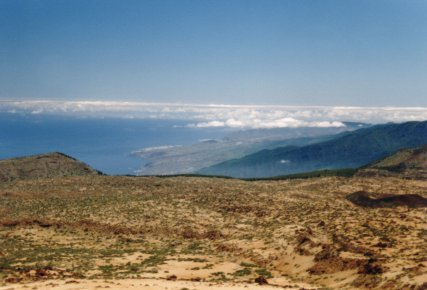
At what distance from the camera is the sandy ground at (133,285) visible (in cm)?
2544

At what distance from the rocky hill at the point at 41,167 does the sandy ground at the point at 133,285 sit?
280 ft

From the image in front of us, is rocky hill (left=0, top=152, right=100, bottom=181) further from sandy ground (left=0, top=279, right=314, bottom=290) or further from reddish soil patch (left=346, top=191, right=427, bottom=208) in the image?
sandy ground (left=0, top=279, right=314, bottom=290)

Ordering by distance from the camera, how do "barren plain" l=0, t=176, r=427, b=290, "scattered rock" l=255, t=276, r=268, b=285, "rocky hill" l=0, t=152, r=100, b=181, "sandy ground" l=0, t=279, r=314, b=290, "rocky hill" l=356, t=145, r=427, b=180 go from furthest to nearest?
"rocky hill" l=356, t=145, r=427, b=180 < "rocky hill" l=0, t=152, r=100, b=181 < "barren plain" l=0, t=176, r=427, b=290 < "scattered rock" l=255, t=276, r=268, b=285 < "sandy ground" l=0, t=279, r=314, b=290

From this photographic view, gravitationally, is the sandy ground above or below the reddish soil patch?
above

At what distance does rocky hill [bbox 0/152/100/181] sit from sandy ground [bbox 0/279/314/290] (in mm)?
85328

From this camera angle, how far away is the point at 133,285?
26.1 meters

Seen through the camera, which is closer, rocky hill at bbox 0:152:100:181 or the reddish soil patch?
the reddish soil patch

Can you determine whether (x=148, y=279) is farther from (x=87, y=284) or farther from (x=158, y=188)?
(x=158, y=188)

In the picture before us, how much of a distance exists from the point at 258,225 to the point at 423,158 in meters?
123

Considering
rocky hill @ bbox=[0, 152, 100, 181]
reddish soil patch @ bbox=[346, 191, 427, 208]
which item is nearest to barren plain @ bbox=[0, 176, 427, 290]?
reddish soil patch @ bbox=[346, 191, 427, 208]

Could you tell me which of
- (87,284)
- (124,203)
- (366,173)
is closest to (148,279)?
(87,284)

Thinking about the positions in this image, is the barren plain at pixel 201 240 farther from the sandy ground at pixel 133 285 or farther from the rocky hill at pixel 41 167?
the rocky hill at pixel 41 167

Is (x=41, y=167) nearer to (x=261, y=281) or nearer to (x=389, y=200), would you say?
(x=389, y=200)

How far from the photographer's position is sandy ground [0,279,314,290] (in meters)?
25.4
